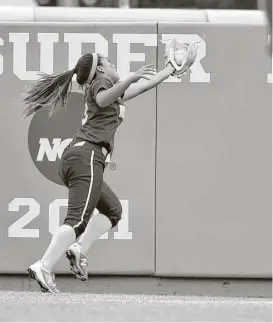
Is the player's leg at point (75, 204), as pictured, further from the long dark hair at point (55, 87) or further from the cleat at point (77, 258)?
the long dark hair at point (55, 87)

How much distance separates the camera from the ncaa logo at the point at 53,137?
618 centimetres

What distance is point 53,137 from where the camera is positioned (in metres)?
6.19

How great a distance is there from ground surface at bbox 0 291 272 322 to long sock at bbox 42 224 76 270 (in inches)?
12.2

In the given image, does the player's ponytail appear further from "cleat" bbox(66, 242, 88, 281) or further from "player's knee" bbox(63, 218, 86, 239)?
"cleat" bbox(66, 242, 88, 281)

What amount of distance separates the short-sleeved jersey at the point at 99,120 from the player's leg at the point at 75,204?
0.40ft

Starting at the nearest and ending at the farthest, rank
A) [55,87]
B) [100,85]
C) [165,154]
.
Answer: [100,85] → [55,87] → [165,154]

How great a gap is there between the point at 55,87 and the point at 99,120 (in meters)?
0.61

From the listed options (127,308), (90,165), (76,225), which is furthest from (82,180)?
(127,308)

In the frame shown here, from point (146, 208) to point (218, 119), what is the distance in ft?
3.00

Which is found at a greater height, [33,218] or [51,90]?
[51,90]

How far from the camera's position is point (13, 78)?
6.18 metres

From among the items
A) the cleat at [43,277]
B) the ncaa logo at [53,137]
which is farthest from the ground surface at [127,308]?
the ncaa logo at [53,137]

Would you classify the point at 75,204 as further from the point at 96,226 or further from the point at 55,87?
the point at 55,87

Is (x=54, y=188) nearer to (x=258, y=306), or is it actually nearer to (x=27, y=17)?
(x=27, y=17)
